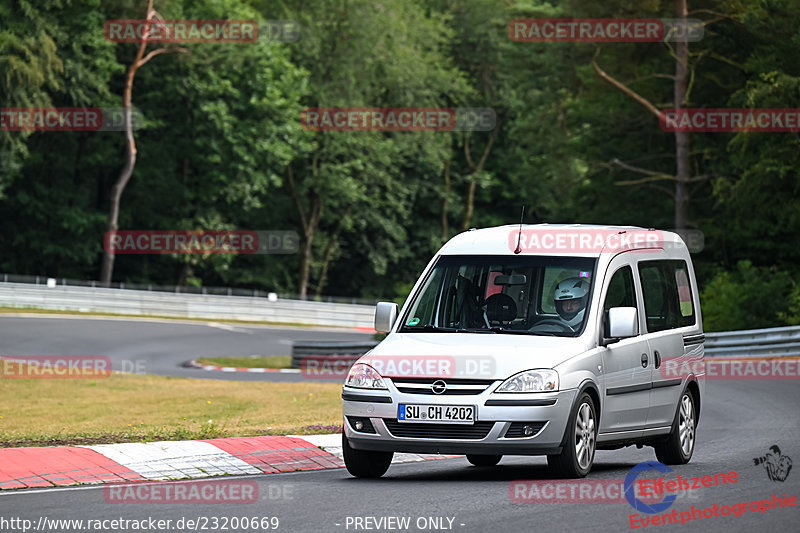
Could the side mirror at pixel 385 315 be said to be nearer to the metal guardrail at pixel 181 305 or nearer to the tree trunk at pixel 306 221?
the metal guardrail at pixel 181 305

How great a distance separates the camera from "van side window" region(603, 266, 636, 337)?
1168cm

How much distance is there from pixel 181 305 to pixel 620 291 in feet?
146

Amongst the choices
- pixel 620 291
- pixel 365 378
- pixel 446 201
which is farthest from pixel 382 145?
pixel 365 378

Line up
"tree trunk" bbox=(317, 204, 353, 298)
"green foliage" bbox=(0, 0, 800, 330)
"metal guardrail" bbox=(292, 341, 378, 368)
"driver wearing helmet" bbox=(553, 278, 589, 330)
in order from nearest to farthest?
"driver wearing helmet" bbox=(553, 278, 589, 330), "metal guardrail" bbox=(292, 341, 378, 368), "green foliage" bbox=(0, 0, 800, 330), "tree trunk" bbox=(317, 204, 353, 298)

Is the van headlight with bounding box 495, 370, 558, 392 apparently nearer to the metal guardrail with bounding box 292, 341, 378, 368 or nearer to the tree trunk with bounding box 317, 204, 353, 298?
the metal guardrail with bounding box 292, 341, 378, 368

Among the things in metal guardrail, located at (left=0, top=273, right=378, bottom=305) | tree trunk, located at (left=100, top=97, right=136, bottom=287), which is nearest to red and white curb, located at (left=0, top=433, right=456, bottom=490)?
metal guardrail, located at (left=0, top=273, right=378, bottom=305)

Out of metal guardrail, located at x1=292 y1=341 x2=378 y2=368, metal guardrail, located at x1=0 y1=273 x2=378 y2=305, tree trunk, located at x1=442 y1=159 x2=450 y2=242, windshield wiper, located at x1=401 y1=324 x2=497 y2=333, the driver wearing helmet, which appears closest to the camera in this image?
windshield wiper, located at x1=401 y1=324 x2=497 y2=333

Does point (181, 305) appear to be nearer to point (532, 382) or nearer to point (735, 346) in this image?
point (735, 346)

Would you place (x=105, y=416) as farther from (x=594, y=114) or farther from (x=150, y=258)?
(x=150, y=258)

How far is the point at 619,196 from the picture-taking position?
1983 inches

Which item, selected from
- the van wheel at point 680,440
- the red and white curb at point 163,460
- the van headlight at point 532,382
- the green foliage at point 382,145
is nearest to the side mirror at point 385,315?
the van headlight at point 532,382

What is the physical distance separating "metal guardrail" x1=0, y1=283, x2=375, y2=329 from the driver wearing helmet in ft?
139

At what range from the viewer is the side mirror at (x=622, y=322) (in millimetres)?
10961

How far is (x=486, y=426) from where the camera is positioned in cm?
1029
